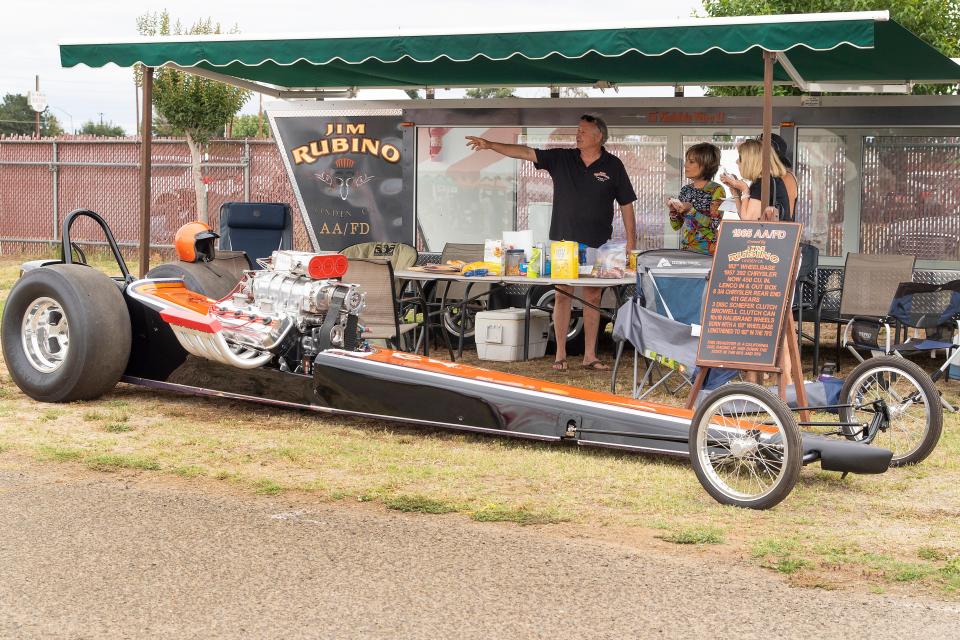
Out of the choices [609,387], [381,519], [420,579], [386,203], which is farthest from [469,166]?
[420,579]

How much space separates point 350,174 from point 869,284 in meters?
4.88

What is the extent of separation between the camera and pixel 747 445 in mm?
5016

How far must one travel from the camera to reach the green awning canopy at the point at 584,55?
643cm

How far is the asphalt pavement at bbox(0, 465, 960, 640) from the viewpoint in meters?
3.62

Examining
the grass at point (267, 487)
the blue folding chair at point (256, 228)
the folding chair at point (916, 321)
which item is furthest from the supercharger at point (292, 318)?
the blue folding chair at point (256, 228)

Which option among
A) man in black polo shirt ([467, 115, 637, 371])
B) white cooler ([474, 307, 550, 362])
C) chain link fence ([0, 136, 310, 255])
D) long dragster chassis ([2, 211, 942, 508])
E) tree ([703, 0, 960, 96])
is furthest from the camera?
chain link fence ([0, 136, 310, 255])

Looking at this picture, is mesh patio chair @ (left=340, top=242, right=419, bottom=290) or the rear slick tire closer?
the rear slick tire

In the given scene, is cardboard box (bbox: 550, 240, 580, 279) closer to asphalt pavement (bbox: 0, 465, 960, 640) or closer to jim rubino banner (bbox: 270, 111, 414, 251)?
jim rubino banner (bbox: 270, 111, 414, 251)

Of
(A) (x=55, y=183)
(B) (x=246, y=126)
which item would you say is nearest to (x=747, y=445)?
(A) (x=55, y=183)

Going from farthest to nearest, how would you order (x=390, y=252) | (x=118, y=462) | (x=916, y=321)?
(x=390, y=252) < (x=916, y=321) < (x=118, y=462)

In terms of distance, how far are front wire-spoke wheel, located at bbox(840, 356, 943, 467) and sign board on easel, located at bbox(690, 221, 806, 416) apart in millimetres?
466

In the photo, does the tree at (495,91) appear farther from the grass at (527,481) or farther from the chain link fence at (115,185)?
the grass at (527,481)

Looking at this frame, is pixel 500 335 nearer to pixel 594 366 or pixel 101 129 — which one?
pixel 594 366

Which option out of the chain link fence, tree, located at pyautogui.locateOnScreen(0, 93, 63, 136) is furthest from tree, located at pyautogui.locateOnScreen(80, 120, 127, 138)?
the chain link fence
